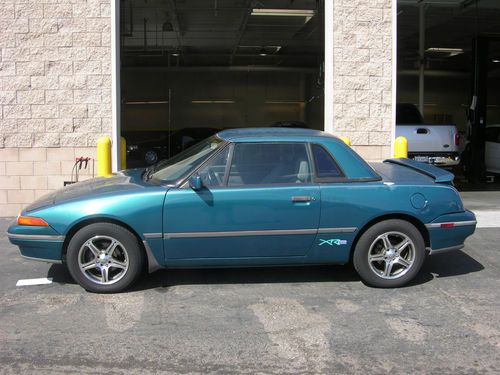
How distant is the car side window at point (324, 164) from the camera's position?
17.3 feet

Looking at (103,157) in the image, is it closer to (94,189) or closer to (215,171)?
(94,189)

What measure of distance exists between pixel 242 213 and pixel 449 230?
2036 millimetres

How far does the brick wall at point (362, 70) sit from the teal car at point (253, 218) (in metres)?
4.04

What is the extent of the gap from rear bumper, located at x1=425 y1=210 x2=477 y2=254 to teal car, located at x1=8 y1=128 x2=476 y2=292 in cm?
1

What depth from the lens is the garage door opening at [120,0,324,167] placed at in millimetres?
15578

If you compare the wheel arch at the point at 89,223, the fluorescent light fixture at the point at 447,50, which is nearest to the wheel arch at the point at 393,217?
the wheel arch at the point at 89,223

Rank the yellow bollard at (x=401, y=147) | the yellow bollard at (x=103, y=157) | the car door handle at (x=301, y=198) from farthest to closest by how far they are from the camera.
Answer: the yellow bollard at (x=401, y=147) → the yellow bollard at (x=103, y=157) → the car door handle at (x=301, y=198)

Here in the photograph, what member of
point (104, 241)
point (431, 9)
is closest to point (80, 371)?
point (104, 241)

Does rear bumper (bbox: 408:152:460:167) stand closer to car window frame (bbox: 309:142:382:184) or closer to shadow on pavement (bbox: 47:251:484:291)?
shadow on pavement (bbox: 47:251:484:291)

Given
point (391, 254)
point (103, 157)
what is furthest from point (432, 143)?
point (391, 254)

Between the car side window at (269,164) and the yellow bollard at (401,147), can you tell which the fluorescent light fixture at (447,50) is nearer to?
the yellow bollard at (401,147)

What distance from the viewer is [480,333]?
4.36 meters

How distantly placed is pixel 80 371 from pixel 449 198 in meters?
3.68

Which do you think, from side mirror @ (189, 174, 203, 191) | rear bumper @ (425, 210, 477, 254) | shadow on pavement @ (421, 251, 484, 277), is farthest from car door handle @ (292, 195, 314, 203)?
shadow on pavement @ (421, 251, 484, 277)
